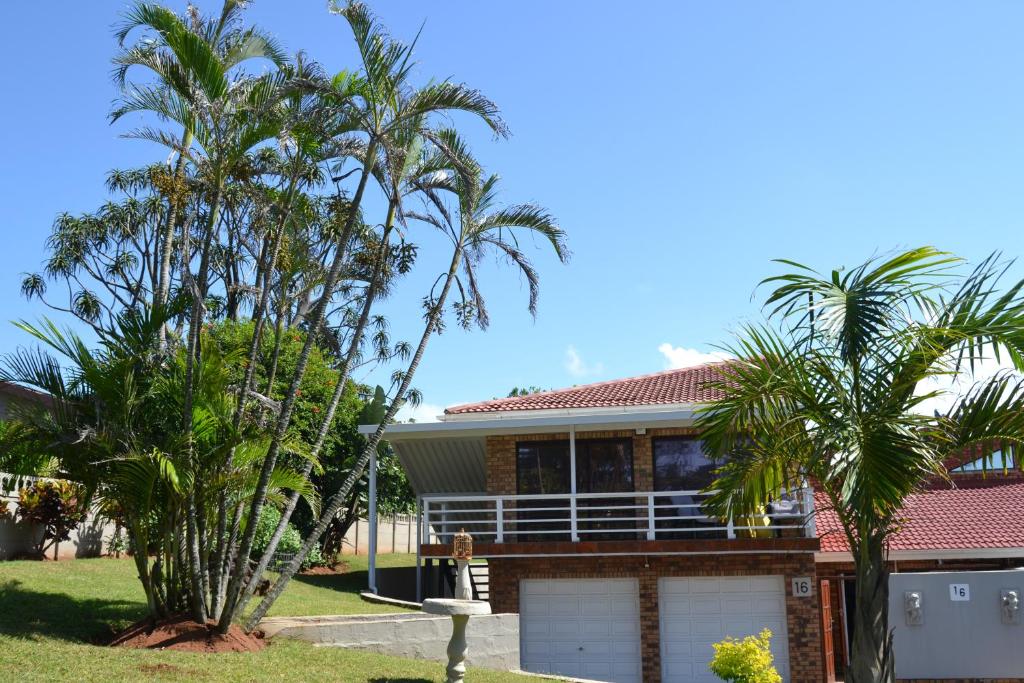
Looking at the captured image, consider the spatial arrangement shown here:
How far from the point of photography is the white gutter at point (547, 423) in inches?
718

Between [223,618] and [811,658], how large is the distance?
10494mm

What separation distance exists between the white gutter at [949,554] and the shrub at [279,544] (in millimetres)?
10886

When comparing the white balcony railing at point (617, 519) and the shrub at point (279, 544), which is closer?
the white balcony railing at point (617, 519)

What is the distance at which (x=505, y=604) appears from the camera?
18.3 meters

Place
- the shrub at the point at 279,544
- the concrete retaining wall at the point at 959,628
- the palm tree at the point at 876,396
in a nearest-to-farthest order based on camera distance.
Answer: the palm tree at the point at 876,396 → the concrete retaining wall at the point at 959,628 → the shrub at the point at 279,544

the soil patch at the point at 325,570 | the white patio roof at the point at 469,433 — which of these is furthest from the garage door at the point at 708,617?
the soil patch at the point at 325,570

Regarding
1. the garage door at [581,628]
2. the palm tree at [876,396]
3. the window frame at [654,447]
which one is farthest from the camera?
the window frame at [654,447]

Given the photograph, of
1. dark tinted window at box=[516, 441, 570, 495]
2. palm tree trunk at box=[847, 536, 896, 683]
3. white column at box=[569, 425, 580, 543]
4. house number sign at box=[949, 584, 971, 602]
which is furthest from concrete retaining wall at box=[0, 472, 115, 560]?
house number sign at box=[949, 584, 971, 602]

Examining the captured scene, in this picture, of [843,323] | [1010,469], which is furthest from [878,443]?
[1010,469]

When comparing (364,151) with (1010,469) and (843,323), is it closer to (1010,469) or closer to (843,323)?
(843,323)

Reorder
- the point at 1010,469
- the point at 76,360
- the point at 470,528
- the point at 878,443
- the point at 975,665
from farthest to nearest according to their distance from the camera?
the point at 1010,469
the point at 470,528
the point at 975,665
the point at 76,360
the point at 878,443

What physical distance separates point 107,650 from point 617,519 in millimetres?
9195

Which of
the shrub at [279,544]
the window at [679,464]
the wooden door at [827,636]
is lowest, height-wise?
the wooden door at [827,636]

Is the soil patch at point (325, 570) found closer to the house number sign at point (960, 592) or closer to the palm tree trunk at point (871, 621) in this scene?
the house number sign at point (960, 592)
